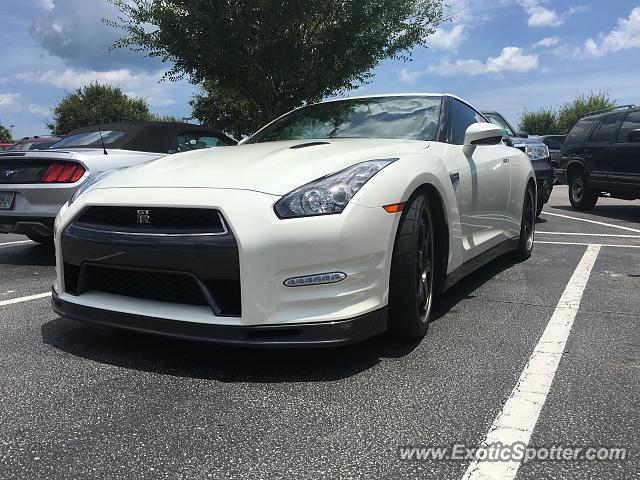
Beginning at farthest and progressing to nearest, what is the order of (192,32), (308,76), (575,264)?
1. (308,76)
2. (192,32)
3. (575,264)

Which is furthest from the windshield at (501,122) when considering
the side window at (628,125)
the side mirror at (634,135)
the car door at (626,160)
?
the side window at (628,125)

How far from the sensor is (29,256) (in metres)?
6.11

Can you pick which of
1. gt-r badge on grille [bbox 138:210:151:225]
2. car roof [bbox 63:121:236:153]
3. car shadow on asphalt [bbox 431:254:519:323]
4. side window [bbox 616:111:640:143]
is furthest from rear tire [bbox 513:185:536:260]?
side window [bbox 616:111:640:143]

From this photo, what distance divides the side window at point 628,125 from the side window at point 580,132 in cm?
84

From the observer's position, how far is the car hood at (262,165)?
276 cm

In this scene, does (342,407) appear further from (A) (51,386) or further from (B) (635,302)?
(B) (635,302)

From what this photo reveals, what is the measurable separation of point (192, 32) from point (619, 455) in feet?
33.0

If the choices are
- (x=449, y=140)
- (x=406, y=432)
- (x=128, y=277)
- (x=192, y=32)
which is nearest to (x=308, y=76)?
(x=192, y=32)

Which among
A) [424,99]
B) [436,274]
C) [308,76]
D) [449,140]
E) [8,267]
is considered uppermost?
[308,76]

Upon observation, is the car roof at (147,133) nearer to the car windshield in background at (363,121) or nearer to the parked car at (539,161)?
the car windshield in background at (363,121)

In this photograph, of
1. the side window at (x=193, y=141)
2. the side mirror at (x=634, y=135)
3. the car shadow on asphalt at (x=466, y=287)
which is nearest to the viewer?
the car shadow on asphalt at (x=466, y=287)

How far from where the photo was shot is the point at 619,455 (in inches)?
79.7

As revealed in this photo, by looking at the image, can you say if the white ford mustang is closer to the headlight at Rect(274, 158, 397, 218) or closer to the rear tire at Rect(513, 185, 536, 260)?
the headlight at Rect(274, 158, 397, 218)

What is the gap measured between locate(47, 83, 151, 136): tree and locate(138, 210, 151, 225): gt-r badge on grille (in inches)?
1858
